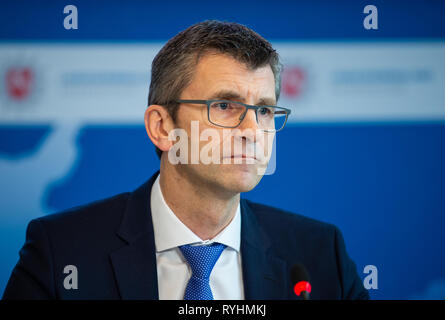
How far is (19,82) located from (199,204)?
1.38m

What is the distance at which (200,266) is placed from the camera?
6.17ft

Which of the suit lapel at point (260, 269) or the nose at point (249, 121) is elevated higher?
the nose at point (249, 121)

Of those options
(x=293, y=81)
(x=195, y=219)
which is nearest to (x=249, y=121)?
(x=195, y=219)

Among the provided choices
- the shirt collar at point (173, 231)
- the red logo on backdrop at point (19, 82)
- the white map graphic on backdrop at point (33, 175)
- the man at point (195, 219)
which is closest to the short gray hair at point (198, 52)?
the man at point (195, 219)

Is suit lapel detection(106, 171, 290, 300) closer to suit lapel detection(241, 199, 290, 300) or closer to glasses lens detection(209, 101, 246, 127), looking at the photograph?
suit lapel detection(241, 199, 290, 300)

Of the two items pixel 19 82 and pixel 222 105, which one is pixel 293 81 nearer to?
pixel 222 105

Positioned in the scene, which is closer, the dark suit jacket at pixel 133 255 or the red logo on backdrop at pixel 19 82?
the dark suit jacket at pixel 133 255

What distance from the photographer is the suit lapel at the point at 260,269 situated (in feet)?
6.33

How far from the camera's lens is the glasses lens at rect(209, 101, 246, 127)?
1.85 metres

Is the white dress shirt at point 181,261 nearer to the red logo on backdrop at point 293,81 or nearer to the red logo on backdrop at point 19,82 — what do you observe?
the red logo on backdrop at point 293,81

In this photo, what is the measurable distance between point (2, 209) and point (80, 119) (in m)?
0.66

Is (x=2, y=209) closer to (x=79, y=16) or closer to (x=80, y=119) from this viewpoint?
(x=80, y=119)

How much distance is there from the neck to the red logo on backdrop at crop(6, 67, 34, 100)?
3.64ft

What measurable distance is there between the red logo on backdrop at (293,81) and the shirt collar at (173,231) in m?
0.96
